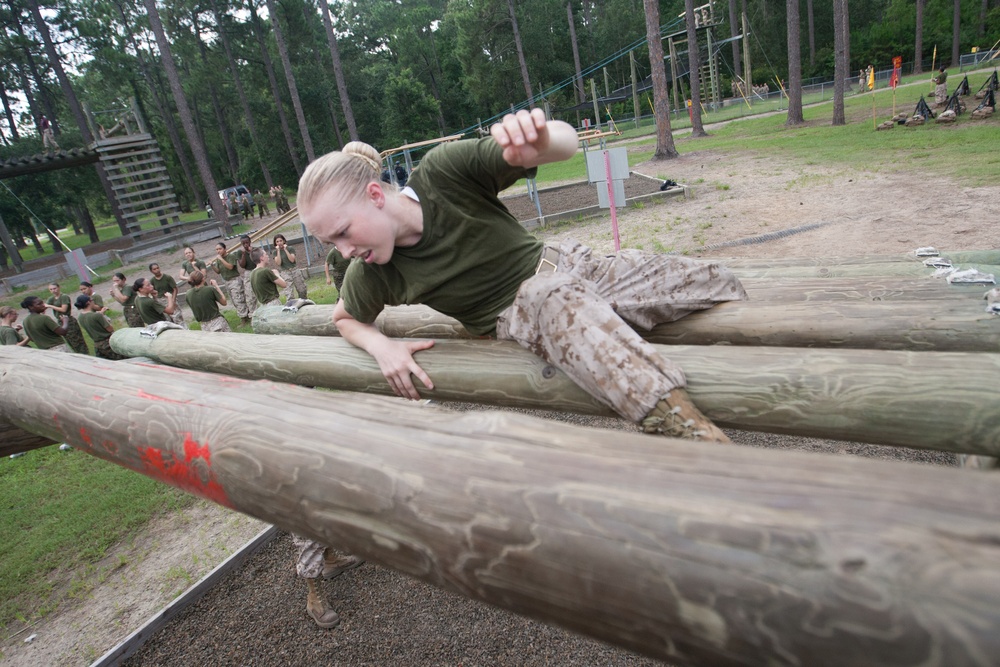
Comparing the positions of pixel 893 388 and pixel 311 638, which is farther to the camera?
pixel 311 638

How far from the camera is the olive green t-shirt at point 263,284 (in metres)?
8.07

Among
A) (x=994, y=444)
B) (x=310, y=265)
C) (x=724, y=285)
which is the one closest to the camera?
(x=994, y=444)

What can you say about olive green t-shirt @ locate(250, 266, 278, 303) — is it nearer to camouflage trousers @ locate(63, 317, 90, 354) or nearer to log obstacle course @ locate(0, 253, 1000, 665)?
camouflage trousers @ locate(63, 317, 90, 354)

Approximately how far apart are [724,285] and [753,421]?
2.71ft

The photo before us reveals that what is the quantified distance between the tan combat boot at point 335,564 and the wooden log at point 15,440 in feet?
5.67

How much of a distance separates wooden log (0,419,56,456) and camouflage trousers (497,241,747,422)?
309 cm

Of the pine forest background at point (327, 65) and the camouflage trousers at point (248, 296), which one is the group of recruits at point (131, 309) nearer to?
the camouflage trousers at point (248, 296)

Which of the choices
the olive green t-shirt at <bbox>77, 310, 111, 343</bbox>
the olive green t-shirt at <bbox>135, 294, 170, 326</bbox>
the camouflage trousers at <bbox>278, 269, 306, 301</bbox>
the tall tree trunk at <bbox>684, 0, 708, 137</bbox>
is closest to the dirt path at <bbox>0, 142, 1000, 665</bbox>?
the olive green t-shirt at <bbox>135, 294, 170, 326</bbox>

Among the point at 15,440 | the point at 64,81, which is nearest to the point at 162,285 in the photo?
the point at 15,440

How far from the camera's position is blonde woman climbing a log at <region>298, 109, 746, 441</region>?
67.7 inches

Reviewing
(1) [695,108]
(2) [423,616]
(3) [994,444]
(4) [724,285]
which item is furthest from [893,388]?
(1) [695,108]

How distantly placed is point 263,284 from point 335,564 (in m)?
5.49

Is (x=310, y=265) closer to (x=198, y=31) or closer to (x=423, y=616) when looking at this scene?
(x=423, y=616)

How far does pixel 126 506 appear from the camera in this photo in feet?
16.0
